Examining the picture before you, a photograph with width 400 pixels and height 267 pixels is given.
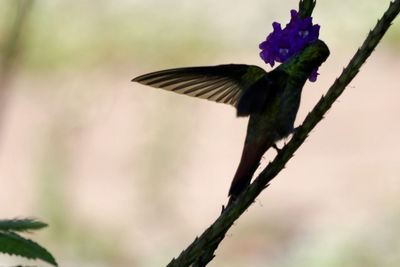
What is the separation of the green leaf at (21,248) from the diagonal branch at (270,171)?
318 millimetres

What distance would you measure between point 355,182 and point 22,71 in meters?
3.97

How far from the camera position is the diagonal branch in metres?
2.11

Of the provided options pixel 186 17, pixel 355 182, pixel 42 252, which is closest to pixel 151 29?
pixel 186 17

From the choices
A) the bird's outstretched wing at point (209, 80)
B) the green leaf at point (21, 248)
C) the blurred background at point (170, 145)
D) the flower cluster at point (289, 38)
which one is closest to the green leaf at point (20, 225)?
the green leaf at point (21, 248)

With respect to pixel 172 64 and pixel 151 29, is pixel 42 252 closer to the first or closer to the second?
pixel 172 64

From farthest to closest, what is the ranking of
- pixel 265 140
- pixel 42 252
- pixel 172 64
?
1. pixel 172 64
2. pixel 265 140
3. pixel 42 252

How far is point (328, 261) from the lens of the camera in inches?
283

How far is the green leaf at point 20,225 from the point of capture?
2006mm

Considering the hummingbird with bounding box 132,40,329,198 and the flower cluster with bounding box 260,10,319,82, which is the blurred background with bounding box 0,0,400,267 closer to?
the hummingbird with bounding box 132,40,329,198

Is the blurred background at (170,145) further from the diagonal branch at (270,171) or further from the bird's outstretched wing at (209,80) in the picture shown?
the diagonal branch at (270,171)

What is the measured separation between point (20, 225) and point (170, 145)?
608 centimetres

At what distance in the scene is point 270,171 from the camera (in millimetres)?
2264

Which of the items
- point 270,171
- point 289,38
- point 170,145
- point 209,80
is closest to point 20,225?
point 270,171

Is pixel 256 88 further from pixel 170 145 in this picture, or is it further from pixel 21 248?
pixel 170 145
